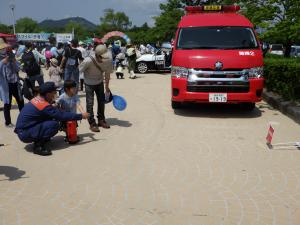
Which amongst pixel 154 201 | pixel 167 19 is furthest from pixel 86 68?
pixel 167 19

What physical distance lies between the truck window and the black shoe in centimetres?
409

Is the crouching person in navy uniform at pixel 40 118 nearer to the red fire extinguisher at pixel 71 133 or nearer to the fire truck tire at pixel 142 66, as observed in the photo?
the red fire extinguisher at pixel 71 133

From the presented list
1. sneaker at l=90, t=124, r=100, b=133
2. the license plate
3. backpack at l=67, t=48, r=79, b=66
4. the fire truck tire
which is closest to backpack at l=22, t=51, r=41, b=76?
backpack at l=67, t=48, r=79, b=66

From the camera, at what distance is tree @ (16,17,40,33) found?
11432cm

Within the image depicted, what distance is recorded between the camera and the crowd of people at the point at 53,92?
18.8 feet

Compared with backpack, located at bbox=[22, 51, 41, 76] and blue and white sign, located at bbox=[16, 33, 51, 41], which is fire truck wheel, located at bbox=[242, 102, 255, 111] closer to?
backpack, located at bbox=[22, 51, 41, 76]

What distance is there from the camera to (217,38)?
850 cm

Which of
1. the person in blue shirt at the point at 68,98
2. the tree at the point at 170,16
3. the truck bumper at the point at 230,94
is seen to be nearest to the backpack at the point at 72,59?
the truck bumper at the point at 230,94

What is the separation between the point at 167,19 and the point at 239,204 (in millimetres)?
45829

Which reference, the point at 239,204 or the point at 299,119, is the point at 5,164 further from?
the point at 299,119

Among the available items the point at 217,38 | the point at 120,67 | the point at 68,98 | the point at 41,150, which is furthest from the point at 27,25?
the point at 41,150

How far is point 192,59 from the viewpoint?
773 cm

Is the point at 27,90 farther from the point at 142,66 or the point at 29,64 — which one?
the point at 142,66

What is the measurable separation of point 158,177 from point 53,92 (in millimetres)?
2283
